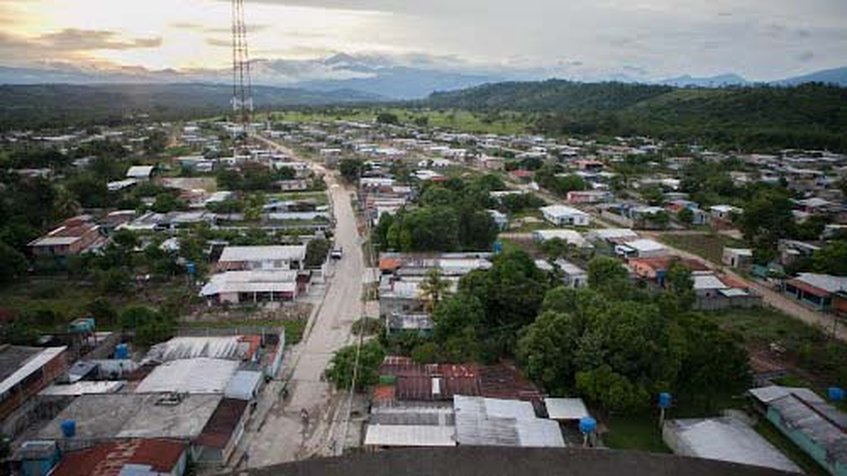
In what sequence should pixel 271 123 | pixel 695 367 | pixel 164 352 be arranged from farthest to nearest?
pixel 271 123 < pixel 164 352 < pixel 695 367

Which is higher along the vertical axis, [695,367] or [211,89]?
[211,89]

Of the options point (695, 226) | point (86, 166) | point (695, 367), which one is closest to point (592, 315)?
point (695, 367)

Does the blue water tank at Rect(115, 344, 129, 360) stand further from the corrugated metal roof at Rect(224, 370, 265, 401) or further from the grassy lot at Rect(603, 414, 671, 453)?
the grassy lot at Rect(603, 414, 671, 453)

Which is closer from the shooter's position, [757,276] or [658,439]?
[658,439]

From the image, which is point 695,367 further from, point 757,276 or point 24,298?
point 24,298

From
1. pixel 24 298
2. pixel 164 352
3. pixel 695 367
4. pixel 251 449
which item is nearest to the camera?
pixel 251 449

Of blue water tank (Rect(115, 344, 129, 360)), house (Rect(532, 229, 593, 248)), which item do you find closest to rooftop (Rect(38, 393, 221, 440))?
blue water tank (Rect(115, 344, 129, 360))

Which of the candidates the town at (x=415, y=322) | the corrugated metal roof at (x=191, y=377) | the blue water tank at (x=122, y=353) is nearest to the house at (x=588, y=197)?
the town at (x=415, y=322)

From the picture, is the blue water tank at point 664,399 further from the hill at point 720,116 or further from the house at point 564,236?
the hill at point 720,116
